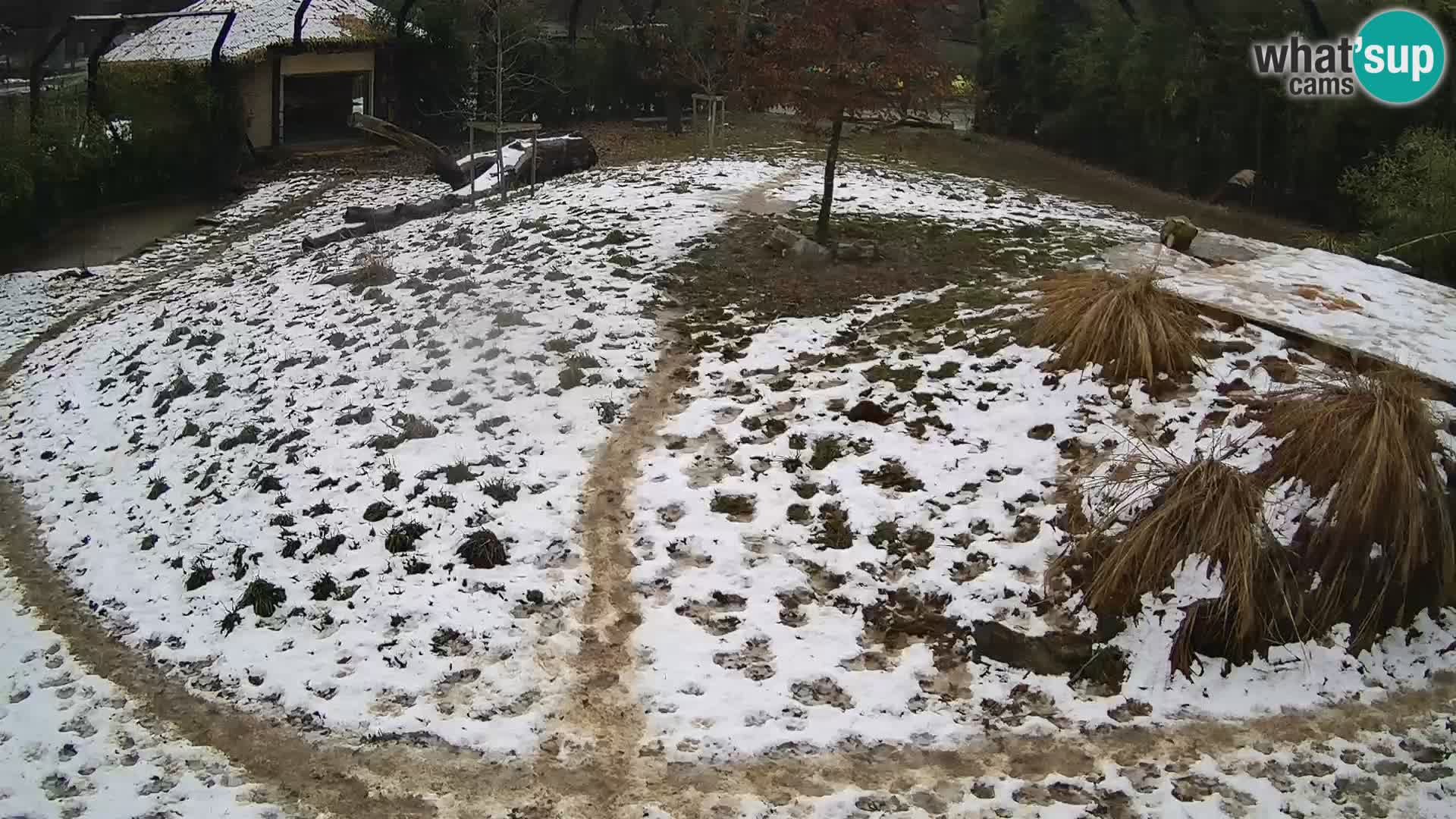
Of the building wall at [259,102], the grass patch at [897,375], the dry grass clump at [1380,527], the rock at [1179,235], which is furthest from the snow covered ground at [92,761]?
the building wall at [259,102]

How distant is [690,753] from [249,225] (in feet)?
41.2

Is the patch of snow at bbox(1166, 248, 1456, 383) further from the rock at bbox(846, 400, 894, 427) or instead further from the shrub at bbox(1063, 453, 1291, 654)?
the rock at bbox(846, 400, 894, 427)

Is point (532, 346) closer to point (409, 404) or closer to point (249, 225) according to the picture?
point (409, 404)

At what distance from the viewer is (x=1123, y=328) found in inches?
281

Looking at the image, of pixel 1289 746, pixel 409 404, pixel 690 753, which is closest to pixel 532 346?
pixel 409 404

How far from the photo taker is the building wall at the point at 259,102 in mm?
18203

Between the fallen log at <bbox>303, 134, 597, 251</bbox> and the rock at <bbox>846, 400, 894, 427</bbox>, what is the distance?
754cm

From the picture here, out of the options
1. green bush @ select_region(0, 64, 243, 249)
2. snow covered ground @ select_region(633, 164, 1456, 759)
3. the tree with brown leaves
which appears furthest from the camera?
green bush @ select_region(0, 64, 243, 249)

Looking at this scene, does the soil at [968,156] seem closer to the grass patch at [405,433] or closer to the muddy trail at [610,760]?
the grass patch at [405,433]

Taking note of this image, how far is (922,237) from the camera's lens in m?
11.1

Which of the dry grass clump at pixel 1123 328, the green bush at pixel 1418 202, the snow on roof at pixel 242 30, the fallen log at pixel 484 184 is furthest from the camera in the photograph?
the snow on roof at pixel 242 30

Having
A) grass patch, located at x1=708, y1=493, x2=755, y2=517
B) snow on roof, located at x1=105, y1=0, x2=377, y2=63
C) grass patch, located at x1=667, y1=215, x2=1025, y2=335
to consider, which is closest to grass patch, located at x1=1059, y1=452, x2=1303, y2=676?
grass patch, located at x1=708, y1=493, x2=755, y2=517

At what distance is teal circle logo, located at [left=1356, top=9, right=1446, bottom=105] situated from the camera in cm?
1215

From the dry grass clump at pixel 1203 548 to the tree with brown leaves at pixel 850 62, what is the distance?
17.9 ft
